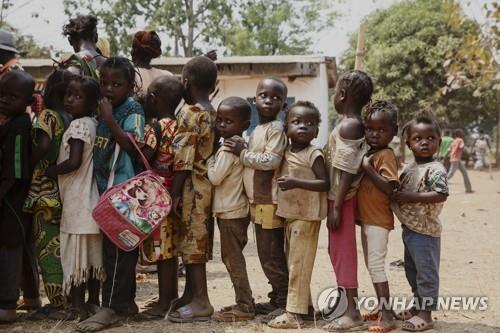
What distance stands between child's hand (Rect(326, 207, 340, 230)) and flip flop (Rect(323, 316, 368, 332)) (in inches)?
21.8

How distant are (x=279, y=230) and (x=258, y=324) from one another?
60 cm

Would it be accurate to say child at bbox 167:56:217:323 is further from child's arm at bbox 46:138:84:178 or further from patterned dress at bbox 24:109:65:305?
patterned dress at bbox 24:109:65:305

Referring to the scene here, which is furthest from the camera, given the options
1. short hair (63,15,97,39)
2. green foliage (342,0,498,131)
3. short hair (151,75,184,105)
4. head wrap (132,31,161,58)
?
green foliage (342,0,498,131)

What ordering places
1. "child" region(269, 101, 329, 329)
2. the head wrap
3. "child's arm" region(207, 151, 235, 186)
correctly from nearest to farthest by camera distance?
"child" region(269, 101, 329, 329), "child's arm" region(207, 151, 235, 186), the head wrap

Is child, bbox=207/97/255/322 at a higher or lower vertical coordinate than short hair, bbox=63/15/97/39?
lower

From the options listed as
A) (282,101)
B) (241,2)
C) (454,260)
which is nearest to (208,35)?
(241,2)

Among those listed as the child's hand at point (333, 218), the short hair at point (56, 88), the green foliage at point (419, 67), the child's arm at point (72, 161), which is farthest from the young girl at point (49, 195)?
the green foliage at point (419, 67)

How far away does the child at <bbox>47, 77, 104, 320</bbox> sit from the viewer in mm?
3637

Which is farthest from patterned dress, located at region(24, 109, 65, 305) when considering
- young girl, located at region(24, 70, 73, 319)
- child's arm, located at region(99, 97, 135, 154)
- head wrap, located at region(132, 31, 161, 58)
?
head wrap, located at region(132, 31, 161, 58)

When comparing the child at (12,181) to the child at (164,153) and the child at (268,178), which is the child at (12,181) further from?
the child at (268,178)

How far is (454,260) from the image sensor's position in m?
6.41

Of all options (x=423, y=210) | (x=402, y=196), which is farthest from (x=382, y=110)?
(x=423, y=210)

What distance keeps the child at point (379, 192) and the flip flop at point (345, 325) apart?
0.08m

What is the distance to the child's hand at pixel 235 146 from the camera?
373 centimetres
